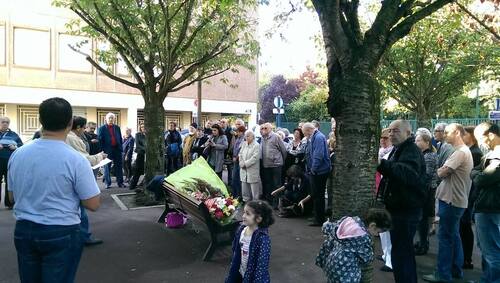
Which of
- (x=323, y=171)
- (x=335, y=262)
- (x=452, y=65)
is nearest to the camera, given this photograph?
(x=335, y=262)

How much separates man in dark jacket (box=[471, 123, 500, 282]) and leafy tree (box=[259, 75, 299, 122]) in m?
41.6

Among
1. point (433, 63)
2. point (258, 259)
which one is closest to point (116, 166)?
point (258, 259)

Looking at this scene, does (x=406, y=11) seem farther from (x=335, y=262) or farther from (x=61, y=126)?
(x=61, y=126)

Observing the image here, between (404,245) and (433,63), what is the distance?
49.1 feet

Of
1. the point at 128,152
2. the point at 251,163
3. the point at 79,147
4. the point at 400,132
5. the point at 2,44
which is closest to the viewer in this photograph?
the point at 400,132

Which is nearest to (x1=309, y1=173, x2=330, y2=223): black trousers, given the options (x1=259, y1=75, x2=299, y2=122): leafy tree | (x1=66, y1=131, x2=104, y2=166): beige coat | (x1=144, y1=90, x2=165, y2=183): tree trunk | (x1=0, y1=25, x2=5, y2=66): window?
(x1=144, y1=90, x2=165, y2=183): tree trunk

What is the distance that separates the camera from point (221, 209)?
627 cm

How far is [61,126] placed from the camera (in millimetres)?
3047

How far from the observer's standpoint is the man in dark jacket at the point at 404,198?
446cm

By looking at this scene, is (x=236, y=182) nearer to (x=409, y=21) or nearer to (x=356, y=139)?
(x=356, y=139)

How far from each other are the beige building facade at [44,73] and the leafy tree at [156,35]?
12684 mm

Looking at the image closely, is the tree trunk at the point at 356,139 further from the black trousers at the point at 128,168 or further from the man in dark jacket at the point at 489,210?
the black trousers at the point at 128,168

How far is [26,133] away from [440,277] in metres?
23.4

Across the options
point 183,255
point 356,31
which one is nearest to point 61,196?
point 356,31
